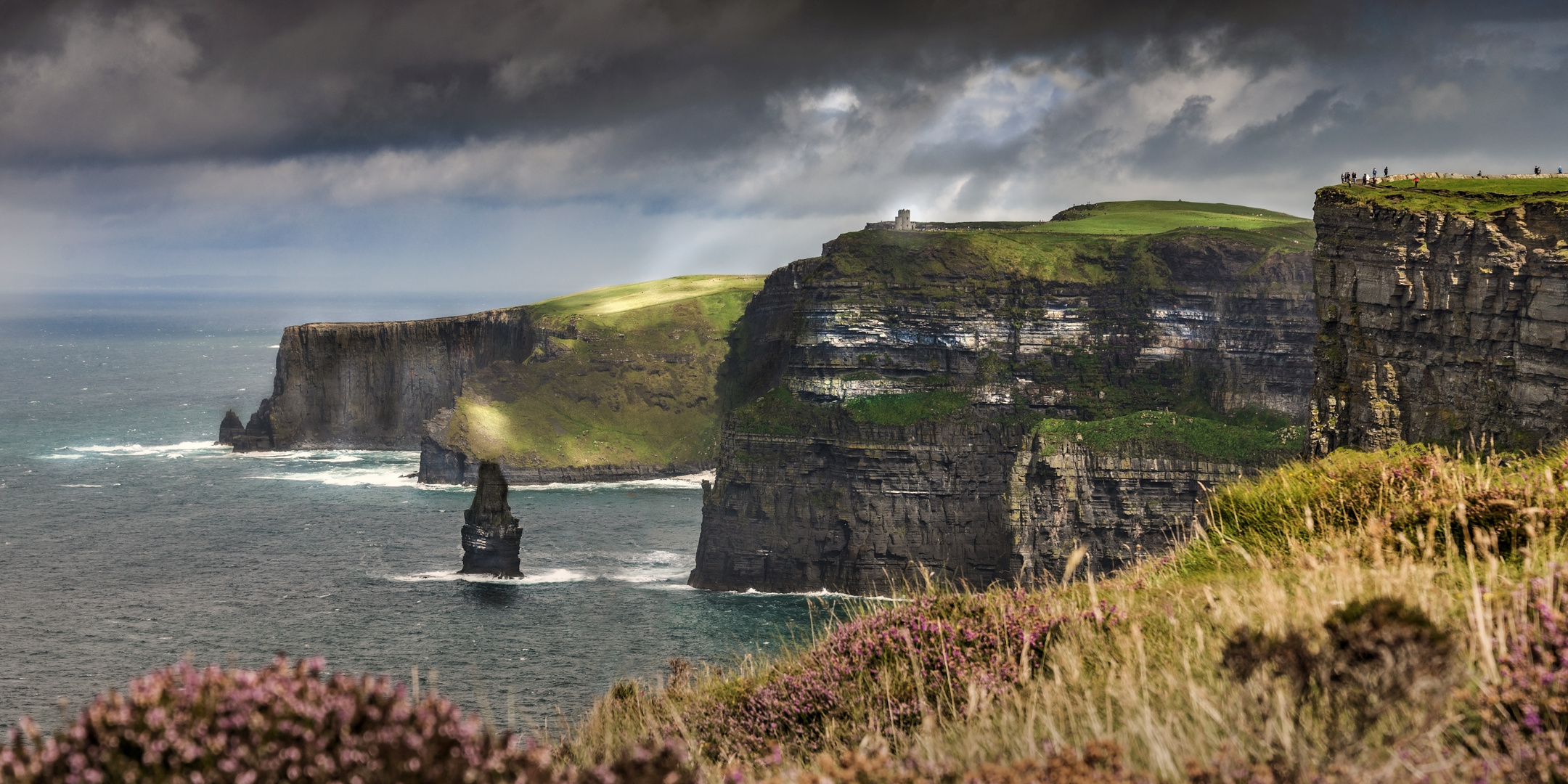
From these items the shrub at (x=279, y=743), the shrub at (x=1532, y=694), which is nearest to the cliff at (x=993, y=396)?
the shrub at (x=1532, y=694)

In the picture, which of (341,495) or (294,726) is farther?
(341,495)

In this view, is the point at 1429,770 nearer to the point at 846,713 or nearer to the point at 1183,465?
the point at 846,713

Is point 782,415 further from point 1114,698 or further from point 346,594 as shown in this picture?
point 1114,698

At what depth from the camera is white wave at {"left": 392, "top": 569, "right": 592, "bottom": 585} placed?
116m

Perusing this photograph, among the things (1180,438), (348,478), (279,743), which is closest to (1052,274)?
(1180,438)

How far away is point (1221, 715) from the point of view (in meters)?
7.62

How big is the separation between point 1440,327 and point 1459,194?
10.1 metres

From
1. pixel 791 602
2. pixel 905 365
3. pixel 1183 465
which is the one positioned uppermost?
pixel 905 365

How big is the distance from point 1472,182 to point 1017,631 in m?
70.1

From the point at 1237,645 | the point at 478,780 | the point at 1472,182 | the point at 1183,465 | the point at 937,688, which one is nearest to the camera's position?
the point at 478,780

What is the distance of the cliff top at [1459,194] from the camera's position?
6172cm

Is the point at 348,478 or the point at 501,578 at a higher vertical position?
the point at 348,478

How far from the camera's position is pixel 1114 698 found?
29.8 feet

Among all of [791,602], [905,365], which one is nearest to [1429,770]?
[791,602]
